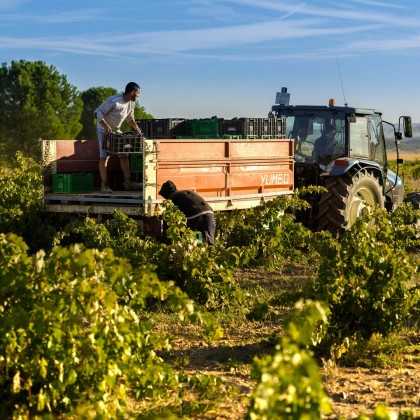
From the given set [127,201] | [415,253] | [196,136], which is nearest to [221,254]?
[127,201]

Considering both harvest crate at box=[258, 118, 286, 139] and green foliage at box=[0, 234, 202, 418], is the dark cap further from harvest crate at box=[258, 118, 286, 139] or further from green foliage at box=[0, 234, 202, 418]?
green foliage at box=[0, 234, 202, 418]

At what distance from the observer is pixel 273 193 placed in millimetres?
12492

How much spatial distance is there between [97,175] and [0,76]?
38261 millimetres

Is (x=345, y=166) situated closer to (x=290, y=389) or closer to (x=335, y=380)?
(x=335, y=380)

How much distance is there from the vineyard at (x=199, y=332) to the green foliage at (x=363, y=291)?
0.01m

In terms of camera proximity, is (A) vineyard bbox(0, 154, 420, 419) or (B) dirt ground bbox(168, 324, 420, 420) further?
(B) dirt ground bbox(168, 324, 420, 420)

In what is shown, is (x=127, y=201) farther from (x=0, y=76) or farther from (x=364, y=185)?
(x=0, y=76)

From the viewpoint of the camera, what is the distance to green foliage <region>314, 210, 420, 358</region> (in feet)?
22.2

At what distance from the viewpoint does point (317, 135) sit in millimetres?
13297

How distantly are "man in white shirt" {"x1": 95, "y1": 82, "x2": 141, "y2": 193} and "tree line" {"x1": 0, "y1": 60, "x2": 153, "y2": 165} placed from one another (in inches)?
1342

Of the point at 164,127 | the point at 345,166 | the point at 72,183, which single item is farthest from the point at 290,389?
the point at 164,127

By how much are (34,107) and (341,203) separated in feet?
119

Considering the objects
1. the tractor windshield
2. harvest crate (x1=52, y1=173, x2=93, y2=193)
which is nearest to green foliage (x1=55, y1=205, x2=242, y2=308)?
harvest crate (x1=52, y1=173, x2=93, y2=193)

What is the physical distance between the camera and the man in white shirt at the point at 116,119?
37.3 feet
